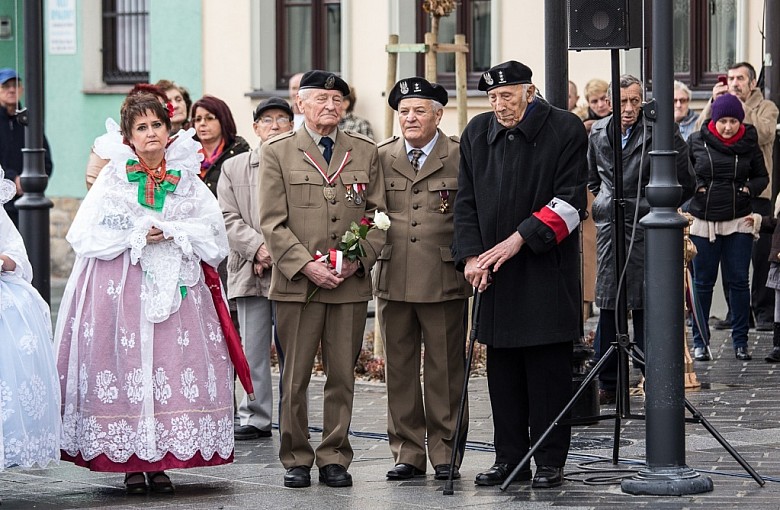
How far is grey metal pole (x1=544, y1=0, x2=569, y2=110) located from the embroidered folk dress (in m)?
2.52

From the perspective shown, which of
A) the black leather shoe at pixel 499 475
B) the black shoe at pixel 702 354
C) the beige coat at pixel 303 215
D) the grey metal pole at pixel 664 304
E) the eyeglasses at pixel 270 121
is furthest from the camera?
the black shoe at pixel 702 354

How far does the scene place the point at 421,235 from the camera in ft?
27.6

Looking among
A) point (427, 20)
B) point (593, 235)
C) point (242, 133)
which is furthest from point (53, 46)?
point (593, 235)

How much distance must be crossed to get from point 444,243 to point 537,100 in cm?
91

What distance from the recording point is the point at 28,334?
26.0 feet

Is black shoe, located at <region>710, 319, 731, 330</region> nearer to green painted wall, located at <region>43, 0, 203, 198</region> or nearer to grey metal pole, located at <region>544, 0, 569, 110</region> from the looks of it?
grey metal pole, located at <region>544, 0, 569, 110</region>

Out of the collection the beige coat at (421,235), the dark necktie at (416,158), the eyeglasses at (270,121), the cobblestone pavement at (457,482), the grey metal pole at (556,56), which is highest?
the grey metal pole at (556,56)

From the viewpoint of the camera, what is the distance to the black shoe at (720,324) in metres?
14.7

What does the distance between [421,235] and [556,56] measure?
2003 millimetres

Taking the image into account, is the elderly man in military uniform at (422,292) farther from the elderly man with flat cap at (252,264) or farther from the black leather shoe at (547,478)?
the elderly man with flat cap at (252,264)

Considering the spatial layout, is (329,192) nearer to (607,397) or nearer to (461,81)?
(607,397)

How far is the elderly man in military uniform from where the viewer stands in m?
8.38

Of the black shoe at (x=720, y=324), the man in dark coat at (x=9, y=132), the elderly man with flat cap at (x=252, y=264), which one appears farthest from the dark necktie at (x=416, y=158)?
the black shoe at (x=720, y=324)

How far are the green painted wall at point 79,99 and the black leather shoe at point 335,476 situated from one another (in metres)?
12.9
